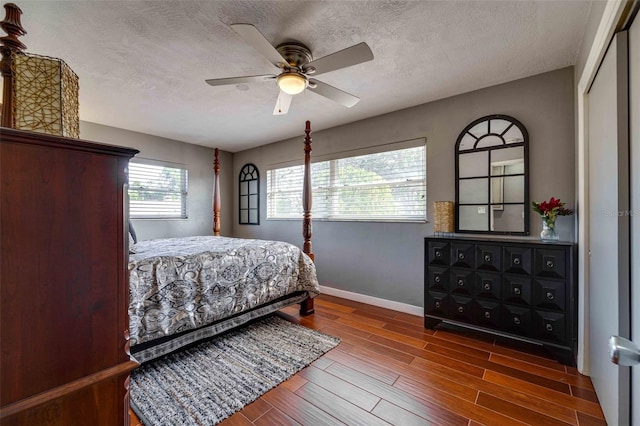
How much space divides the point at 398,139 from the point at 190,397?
3.13m

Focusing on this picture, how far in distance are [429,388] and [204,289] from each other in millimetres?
1758

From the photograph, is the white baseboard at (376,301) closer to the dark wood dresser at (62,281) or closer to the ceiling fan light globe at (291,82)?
the ceiling fan light globe at (291,82)

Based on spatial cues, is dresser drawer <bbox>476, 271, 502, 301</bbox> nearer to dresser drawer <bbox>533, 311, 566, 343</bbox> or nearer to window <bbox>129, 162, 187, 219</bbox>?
dresser drawer <bbox>533, 311, 566, 343</bbox>

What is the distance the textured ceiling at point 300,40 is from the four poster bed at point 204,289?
1.56 m

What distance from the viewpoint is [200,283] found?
7.10 ft

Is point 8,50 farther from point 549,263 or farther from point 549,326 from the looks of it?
point 549,326

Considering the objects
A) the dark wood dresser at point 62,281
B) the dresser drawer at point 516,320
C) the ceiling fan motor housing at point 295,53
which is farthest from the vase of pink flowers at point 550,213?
the dark wood dresser at point 62,281

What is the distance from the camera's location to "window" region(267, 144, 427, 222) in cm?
324

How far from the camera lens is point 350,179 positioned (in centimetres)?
378

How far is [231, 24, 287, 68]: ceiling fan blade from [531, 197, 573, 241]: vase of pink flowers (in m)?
2.35

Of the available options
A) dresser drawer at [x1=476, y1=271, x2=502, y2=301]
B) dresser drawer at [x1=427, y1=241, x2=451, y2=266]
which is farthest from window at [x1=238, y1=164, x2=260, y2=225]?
dresser drawer at [x1=476, y1=271, x2=502, y2=301]

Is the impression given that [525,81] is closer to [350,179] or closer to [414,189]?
[414,189]

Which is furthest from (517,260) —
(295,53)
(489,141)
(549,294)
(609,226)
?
(295,53)

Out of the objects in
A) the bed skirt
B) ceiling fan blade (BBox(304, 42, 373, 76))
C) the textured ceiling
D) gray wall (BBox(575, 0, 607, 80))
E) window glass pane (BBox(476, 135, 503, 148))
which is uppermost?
the textured ceiling
